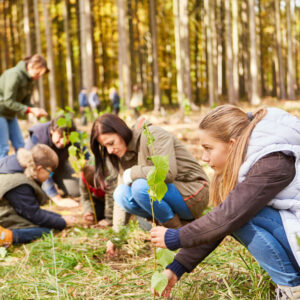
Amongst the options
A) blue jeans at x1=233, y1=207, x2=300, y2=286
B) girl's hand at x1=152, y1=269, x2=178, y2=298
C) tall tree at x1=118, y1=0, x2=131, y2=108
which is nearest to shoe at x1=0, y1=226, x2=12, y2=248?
girl's hand at x1=152, y1=269, x2=178, y2=298

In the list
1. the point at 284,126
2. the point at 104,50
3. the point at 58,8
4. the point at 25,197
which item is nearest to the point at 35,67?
the point at 25,197

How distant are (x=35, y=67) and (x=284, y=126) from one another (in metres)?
3.49

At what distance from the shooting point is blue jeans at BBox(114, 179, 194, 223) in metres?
2.67

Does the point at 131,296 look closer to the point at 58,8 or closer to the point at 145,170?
the point at 145,170

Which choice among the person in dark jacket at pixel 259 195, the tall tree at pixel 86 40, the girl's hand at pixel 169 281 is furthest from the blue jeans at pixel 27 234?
the tall tree at pixel 86 40

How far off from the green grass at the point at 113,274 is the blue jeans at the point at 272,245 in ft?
0.90

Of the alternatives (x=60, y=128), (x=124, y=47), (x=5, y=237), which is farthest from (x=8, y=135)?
(x=124, y=47)

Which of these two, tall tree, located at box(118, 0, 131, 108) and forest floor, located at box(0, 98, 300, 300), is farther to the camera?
tall tree, located at box(118, 0, 131, 108)

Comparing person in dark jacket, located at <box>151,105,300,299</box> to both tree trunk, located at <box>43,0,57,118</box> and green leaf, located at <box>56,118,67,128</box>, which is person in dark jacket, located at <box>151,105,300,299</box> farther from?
tree trunk, located at <box>43,0,57,118</box>

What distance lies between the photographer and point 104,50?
71.6 ft

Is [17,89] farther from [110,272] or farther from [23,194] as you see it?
[110,272]

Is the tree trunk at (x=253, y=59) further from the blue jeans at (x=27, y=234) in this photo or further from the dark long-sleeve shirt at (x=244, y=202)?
the dark long-sleeve shirt at (x=244, y=202)

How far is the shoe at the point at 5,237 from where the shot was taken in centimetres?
302

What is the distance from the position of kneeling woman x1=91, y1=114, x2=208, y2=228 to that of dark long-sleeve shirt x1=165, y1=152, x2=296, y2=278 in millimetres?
1094
